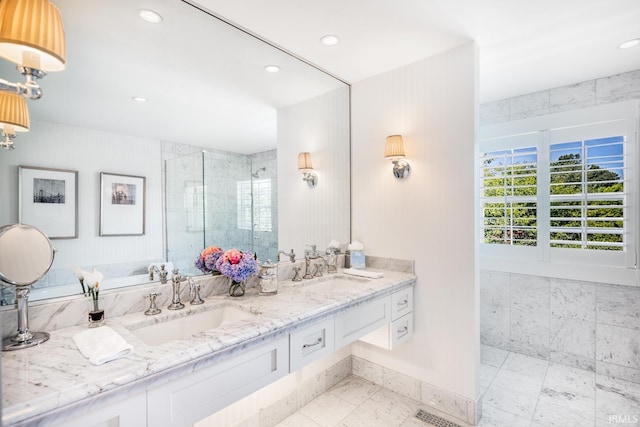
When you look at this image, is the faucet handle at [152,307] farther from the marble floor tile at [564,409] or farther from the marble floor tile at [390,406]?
the marble floor tile at [564,409]

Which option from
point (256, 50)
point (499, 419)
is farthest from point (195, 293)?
point (499, 419)

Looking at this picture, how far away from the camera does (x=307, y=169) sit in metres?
2.49

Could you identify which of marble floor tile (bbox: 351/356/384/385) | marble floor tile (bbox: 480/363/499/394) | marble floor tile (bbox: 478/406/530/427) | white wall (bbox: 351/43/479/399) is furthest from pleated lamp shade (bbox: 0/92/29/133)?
marble floor tile (bbox: 480/363/499/394)

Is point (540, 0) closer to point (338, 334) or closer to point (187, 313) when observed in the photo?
point (338, 334)

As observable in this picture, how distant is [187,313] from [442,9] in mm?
2098

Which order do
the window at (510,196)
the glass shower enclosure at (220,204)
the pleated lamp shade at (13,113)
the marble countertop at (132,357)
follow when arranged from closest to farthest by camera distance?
1. the marble countertop at (132,357)
2. the pleated lamp shade at (13,113)
3. the glass shower enclosure at (220,204)
4. the window at (510,196)

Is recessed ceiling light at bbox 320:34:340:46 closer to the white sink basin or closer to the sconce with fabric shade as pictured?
the sconce with fabric shade

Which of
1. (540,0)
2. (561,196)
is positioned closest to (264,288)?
(540,0)

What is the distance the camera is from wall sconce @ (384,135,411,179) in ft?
7.59

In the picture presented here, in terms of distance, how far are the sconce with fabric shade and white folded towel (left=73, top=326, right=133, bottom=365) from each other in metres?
0.75

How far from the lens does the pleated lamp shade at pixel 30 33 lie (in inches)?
37.1

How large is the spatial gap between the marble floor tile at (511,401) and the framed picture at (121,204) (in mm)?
2521

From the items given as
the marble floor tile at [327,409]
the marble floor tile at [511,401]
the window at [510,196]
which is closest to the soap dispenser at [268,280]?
the marble floor tile at [327,409]

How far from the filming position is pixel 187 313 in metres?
1.52
